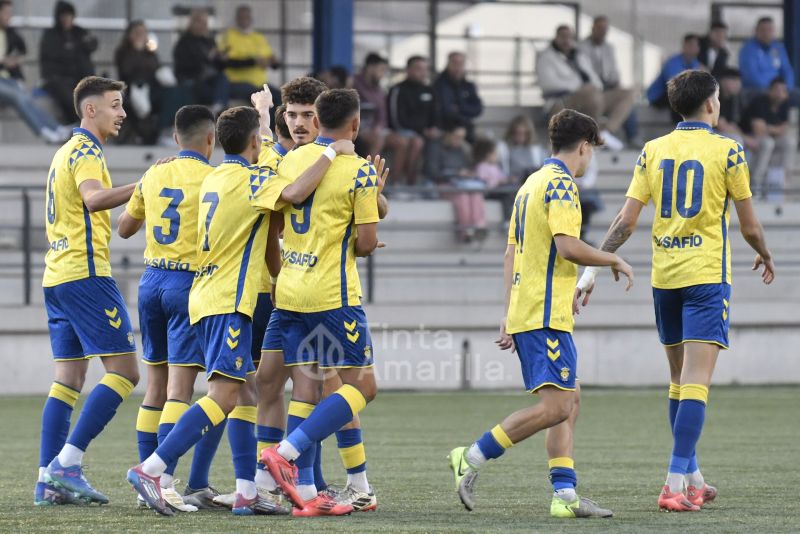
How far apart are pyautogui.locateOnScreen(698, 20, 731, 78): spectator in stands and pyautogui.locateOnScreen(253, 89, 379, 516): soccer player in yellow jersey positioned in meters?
13.6

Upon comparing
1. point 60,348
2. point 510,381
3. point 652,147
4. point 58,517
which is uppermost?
point 652,147

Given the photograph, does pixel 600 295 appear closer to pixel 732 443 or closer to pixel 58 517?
pixel 732 443

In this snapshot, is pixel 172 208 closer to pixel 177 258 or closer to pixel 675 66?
pixel 177 258

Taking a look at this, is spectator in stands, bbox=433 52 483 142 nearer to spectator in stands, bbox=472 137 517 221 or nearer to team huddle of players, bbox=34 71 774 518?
spectator in stands, bbox=472 137 517 221

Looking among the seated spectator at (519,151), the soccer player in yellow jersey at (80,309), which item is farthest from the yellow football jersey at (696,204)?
the seated spectator at (519,151)

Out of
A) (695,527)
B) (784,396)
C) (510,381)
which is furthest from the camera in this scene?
(510,381)

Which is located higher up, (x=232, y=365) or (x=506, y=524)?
(x=232, y=365)

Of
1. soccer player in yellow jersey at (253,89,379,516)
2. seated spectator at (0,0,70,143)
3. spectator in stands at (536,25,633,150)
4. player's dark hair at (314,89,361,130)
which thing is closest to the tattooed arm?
soccer player in yellow jersey at (253,89,379,516)

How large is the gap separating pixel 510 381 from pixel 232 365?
29.5 ft

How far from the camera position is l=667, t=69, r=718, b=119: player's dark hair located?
6941mm

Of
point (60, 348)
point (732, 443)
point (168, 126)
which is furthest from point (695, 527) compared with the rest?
→ point (168, 126)

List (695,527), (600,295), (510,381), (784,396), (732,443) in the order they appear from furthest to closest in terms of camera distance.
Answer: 1. (600,295)
2. (510,381)
3. (784,396)
4. (732,443)
5. (695,527)

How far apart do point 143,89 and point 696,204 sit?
11.6 m

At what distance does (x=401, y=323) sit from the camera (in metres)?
15.2
